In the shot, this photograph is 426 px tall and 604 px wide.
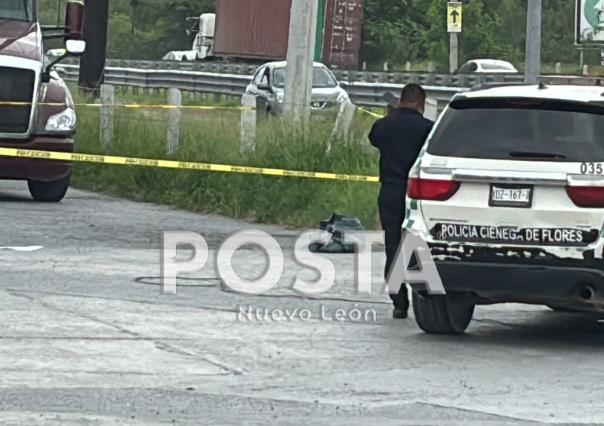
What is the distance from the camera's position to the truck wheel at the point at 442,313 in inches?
437

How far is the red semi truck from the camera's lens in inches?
1908

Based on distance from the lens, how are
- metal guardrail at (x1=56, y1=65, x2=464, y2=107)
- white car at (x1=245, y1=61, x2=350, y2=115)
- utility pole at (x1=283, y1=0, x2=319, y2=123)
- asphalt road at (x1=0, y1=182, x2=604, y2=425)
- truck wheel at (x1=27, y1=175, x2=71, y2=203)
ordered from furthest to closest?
metal guardrail at (x1=56, y1=65, x2=464, y2=107) < white car at (x1=245, y1=61, x2=350, y2=115) < utility pole at (x1=283, y1=0, x2=319, y2=123) < truck wheel at (x1=27, y1=175, x2=71, y2=203) < asphalt road at (x1=0, y1=182, x2=604, y2=425)

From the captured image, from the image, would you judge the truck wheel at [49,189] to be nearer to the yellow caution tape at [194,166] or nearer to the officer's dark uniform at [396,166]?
the yellow caution tape at [194,166]

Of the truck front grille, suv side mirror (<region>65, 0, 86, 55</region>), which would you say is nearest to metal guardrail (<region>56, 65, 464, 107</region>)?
suv side mirror (<region>65, 0, 86, 55</region>)

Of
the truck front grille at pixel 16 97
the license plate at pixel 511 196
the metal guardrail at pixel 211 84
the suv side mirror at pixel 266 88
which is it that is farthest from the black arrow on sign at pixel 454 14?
the license plate at pixel 511 196

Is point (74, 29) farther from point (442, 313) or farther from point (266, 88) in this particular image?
point (266, 88)

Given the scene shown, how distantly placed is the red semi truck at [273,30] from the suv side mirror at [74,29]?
26.8 metres

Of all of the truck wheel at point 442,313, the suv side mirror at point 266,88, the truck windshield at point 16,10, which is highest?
the truck windshield at point 16,10

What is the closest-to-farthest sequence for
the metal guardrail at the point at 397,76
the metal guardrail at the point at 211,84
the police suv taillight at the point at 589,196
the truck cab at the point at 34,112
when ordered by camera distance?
the police suv taillight at the point at 589,196, the truck cab at the point at 34,112, the metal guardrail at the point at 211,84, the metal guardrail at the point at 397,76

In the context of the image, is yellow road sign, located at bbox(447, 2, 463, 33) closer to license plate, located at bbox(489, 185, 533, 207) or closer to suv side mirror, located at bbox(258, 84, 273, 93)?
suv side mirror, located at bbox(258, 84, 273, 93)

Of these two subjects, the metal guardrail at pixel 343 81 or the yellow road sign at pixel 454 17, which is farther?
the yellow road sign at pixel 454 17


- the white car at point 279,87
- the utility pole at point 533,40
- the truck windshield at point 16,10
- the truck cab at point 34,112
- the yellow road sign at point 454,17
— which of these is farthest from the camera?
the yellow road sign at point 454,17

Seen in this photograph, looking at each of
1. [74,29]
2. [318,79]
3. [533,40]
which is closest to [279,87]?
[318,79]

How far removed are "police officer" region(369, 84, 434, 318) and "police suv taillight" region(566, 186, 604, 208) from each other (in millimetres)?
1924
